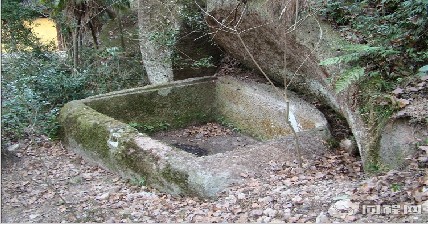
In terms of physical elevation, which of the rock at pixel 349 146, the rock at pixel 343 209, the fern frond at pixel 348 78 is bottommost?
the rock at pixel 343 209

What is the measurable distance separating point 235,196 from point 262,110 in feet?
11.5

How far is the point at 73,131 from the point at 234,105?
10.5 feet

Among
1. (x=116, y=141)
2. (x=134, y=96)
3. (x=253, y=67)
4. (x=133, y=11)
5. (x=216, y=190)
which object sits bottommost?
(x=216, y=190)

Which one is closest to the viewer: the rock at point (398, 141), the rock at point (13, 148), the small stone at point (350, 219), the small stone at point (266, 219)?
the small stone at point (350, 219)

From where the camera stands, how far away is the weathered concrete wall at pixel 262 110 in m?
7.41

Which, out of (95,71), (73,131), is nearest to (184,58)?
(95,71)

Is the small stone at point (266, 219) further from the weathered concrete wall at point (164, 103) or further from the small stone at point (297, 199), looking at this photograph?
the weathered concrete wall at point (164, 103)

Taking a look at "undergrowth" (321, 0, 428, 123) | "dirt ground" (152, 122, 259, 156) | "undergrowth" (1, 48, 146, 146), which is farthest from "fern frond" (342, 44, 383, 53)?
"undergrowth" (1, 48, 146, 146)

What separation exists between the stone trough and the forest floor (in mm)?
212

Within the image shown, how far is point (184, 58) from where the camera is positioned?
33.1 ft

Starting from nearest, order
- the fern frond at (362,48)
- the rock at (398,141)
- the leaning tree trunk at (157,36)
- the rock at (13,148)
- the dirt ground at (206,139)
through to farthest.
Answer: the rock at (398,141) < the fern frond at (362,48) < the rock at (13,148) < the dirt ground at (206,139) < the leaning tree trunk at (157,36)

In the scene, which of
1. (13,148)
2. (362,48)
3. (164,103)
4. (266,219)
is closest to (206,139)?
(164,103)

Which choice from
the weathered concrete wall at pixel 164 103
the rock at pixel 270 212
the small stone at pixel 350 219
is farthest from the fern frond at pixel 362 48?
the weathered concrete wall at pixel 164 103

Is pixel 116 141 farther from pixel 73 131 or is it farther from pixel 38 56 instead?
pixel 38 56
